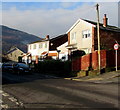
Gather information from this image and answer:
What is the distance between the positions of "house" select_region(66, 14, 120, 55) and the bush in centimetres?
551

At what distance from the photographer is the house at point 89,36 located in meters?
28.5

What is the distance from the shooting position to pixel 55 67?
2716cm

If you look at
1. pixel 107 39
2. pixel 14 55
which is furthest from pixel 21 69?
pixel 14 55

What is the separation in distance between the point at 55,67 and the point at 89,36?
24.4 feet

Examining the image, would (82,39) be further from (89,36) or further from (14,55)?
(14,55)

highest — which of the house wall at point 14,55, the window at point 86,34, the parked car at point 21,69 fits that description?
the window at point 86,34

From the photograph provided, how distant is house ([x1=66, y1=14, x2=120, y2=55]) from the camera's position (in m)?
28.5

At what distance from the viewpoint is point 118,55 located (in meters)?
20.6

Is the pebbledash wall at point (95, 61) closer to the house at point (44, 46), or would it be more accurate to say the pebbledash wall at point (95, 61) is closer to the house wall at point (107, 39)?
the house wall at point (107, 39)

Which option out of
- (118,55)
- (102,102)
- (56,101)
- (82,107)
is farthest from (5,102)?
(118,55)

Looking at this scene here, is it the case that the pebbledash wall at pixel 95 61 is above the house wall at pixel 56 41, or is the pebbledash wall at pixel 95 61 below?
below

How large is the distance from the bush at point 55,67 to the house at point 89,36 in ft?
18.1

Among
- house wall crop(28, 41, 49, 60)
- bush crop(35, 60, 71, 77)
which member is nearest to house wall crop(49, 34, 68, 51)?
house wall crop(28, 41, 49, 60)

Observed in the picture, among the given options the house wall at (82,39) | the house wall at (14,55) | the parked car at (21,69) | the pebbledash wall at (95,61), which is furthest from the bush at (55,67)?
the house wall at (14,55)
